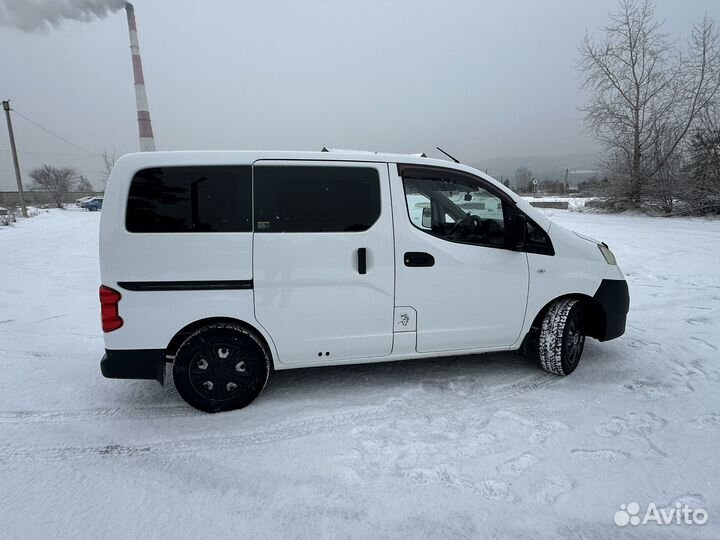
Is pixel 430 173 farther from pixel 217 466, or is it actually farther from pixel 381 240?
pixel 217 466

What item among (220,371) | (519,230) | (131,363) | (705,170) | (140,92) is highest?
(140,92)

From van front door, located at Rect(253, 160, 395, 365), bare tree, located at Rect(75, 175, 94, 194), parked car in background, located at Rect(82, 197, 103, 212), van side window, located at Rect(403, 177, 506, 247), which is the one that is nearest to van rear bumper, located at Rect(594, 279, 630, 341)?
van side window, located at Rect(403, 177, 506, 247)

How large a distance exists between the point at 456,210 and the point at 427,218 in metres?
0.34

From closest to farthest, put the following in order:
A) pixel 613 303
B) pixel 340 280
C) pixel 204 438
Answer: pixel 204 438 → pixel 340 280 → pixel 613 303

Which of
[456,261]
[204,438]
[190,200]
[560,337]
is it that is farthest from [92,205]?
[560,337]

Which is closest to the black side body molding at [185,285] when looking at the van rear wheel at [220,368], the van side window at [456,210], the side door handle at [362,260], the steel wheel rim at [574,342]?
the van rear wheel at [220,368]

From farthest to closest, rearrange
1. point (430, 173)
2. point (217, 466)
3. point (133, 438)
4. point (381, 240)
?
point (430, 173)
point (381, 240)
point (133, 438)
point (217, 466)

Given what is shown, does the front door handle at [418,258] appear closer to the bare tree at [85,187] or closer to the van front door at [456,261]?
the van front door at [456,261]

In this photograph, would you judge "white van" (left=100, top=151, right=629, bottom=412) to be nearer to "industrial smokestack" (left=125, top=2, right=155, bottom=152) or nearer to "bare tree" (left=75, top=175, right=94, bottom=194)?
"industrial smokestack" (left=125, top=2, right=155, bottom=152)

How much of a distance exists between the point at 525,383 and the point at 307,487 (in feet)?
6.86

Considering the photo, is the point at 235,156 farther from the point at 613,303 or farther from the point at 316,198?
the point at 613,303

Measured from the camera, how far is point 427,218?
125 inches

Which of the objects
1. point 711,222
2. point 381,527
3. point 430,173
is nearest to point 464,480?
point 381,527

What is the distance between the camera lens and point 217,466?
2.45 m
